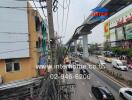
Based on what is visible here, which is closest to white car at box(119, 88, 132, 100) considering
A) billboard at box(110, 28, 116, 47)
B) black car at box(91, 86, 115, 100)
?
black car at box(91, 86, 115, 100)

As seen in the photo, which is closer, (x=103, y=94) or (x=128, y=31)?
(x=103, y=94)

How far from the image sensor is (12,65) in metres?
19.0

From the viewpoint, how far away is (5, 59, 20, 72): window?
1868 centimetres

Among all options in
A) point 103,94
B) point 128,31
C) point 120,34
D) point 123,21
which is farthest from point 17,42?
point 120,34

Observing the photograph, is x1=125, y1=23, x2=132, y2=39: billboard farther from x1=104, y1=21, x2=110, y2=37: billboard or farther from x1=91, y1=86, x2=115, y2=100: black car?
x1=91, y1=86, x2=115, y2=100: black car

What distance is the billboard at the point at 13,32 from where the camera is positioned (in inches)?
697

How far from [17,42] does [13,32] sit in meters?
0.96

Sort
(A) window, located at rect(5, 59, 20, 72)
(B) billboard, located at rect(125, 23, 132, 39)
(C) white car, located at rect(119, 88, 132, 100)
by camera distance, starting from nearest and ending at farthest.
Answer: (C) white car, located at rect(119, 88, 132, 100)
(A) window, located at rect(5, 59, 20, 72)
(B) billboard, located at rect(125, 23, 132, 39)

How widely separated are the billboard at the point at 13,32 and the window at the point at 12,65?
2.34 feet

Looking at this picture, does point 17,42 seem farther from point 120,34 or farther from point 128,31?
point 120,34

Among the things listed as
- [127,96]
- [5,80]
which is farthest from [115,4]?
[5,80]

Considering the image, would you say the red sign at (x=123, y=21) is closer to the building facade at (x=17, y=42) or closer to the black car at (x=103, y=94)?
the building facade at (x=17, y=42)

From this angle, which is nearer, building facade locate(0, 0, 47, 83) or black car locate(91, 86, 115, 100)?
black car locate(91, 86, 115, 100)

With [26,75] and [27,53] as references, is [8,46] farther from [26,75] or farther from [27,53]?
[26,75]
